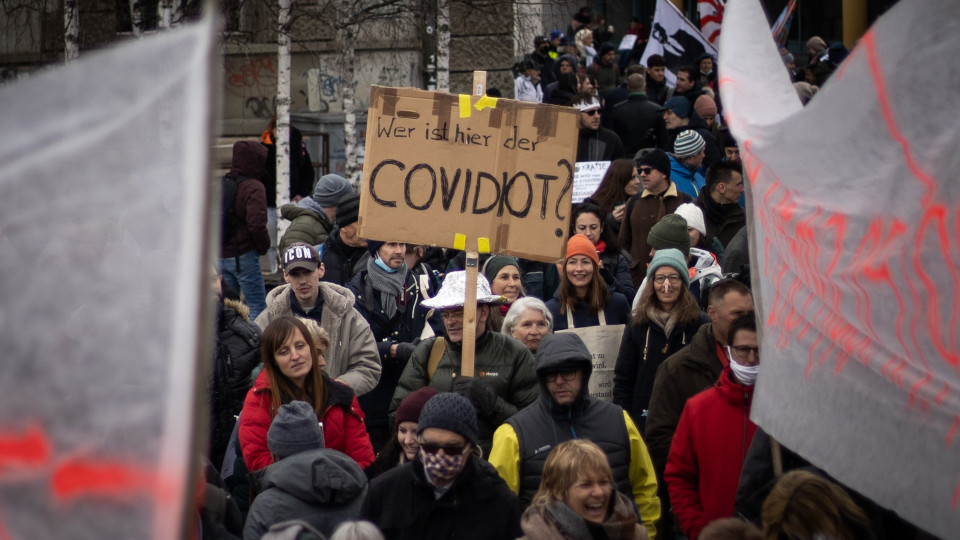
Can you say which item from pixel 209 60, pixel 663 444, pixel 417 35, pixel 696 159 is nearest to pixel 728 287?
pixel 663 444

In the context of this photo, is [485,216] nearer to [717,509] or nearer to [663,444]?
[663,444]

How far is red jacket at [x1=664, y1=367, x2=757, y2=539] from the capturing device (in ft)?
15.0

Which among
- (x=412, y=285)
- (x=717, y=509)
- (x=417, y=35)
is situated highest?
(x=417, y=35)

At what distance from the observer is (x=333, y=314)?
6.23 meters

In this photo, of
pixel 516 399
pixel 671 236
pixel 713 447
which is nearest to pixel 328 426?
pixel 516 399

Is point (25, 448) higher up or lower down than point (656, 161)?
lower down

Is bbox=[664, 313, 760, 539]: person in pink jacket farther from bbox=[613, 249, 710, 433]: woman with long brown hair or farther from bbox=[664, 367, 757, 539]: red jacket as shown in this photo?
bbox=[613, 249, 710, 433]: woman with long brown hair

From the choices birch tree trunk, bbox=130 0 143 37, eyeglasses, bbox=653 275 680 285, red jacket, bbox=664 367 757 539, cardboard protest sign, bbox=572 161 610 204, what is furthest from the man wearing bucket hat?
birch tree trunk, bbox=130 0 143 37

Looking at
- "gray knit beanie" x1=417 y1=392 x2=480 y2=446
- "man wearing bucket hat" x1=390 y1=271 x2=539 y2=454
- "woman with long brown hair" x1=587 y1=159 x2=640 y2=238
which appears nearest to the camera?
"gray knit beanie" x1=417 y1=392 x2=480 y2=446

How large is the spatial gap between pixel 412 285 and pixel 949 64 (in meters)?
4.93

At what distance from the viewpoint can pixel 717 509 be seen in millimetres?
4586

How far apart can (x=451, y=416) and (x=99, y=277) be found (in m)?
2.94

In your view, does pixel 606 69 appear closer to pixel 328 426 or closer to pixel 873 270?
pixel 328 426

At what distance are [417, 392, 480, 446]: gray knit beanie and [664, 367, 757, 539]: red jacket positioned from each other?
90cm
